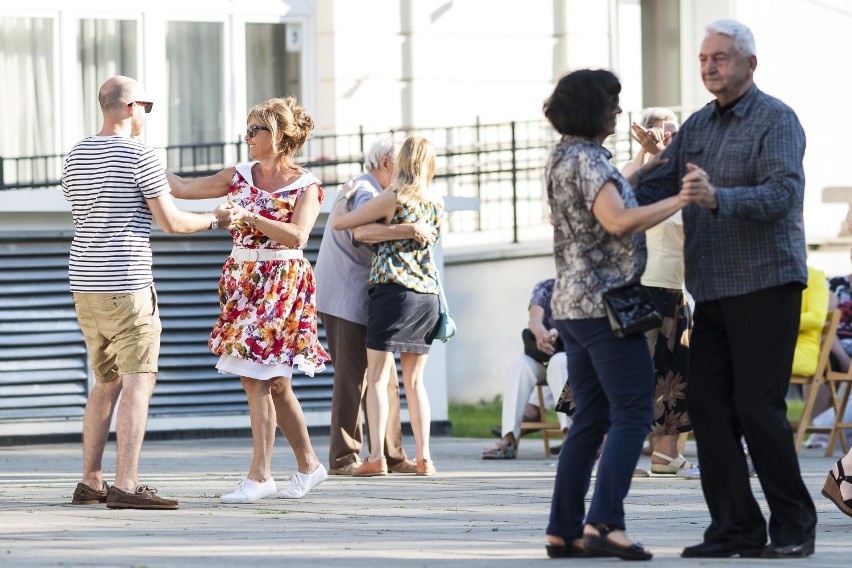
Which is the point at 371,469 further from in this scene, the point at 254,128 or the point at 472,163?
the point at 472,163

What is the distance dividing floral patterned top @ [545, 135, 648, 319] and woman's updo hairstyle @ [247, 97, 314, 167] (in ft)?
7.37

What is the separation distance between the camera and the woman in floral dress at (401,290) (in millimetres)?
9352

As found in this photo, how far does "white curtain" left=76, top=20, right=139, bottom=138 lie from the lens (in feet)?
54.3

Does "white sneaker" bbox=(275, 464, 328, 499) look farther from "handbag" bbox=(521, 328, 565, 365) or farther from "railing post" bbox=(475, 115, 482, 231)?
"railing post" bbox=(475, 115, 482, 231)

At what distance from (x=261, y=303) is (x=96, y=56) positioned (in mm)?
9352

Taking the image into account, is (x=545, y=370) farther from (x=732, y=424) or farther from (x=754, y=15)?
(x=754, y=15)

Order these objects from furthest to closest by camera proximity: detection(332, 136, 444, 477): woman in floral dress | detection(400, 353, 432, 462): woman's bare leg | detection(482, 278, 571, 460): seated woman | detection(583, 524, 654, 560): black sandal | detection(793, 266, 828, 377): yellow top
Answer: detection(793, 266, 828, 377): yellow top < detection(482, 278, 571, 460): seated woman < detection(400, 353, 432, 462): woman's bare leg < detection(332, 136, 444, 477): woman in floral dress < detection(583, 524, 654, 560): black sandal

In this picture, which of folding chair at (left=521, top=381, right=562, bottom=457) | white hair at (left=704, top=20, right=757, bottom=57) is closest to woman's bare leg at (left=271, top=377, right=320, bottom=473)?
white hair at (left=704, top=20, right=757, bottom=57)

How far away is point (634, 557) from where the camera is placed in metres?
5.85

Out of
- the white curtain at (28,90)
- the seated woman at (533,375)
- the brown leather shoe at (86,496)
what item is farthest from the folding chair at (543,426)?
the white curtain at (28,90)

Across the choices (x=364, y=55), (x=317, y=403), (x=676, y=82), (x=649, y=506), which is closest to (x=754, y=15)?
(x=676, y=82)

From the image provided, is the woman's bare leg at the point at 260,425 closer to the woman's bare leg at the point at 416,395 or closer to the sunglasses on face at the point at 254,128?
the sunglasses on face at the point at 254,128

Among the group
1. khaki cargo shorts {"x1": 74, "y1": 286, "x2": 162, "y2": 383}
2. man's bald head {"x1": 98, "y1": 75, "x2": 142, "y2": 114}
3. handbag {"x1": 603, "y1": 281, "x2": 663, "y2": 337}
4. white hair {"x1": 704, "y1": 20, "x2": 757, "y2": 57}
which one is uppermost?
white hair {"x1": 704, "y1": 20, "x2": 757, "y2": 57}

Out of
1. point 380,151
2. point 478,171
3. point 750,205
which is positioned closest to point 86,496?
point 380,151
